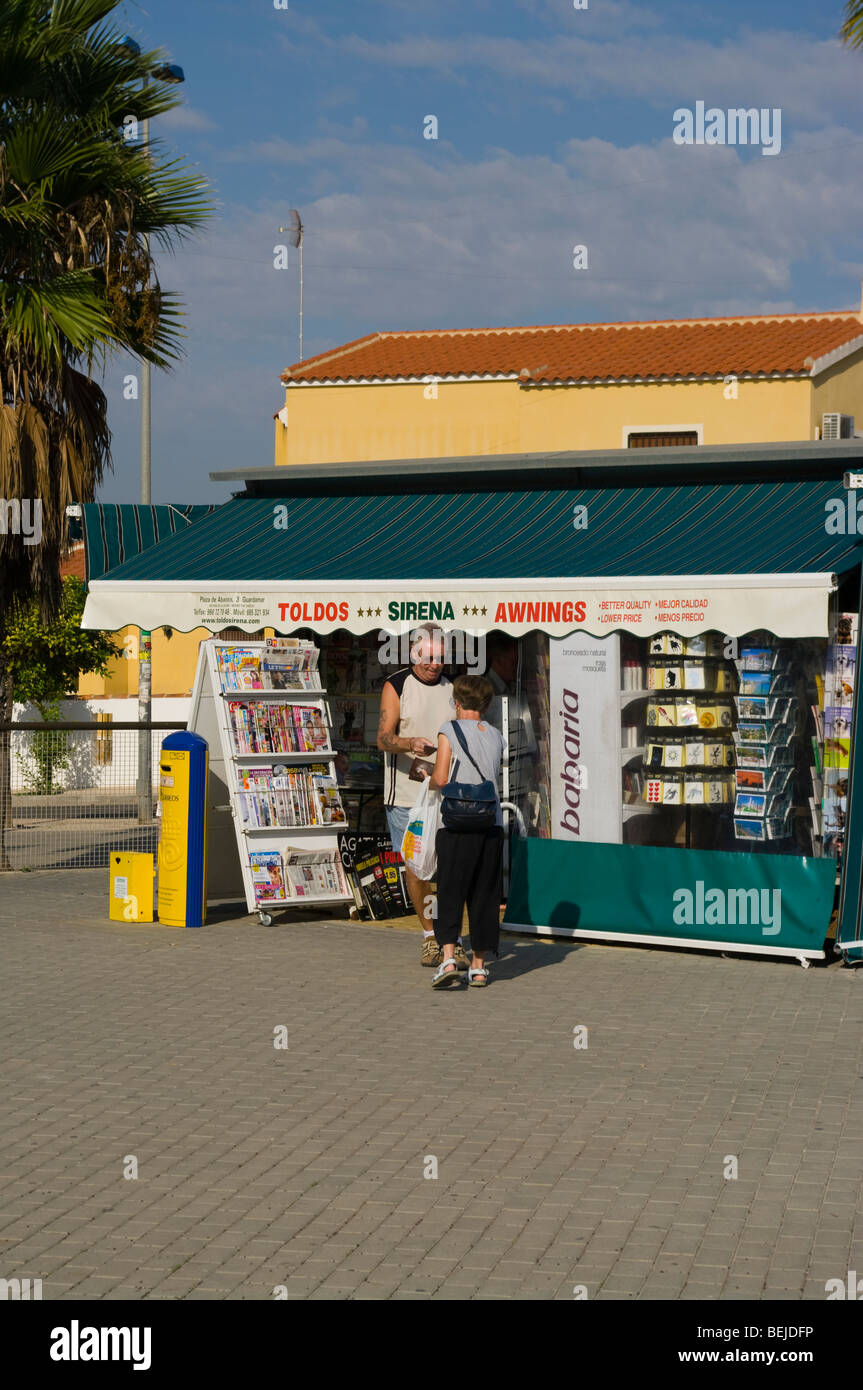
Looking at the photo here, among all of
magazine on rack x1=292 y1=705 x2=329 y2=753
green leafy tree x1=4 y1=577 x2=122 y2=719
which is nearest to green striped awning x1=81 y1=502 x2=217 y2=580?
magazine on rack x1=292 y1=705 x2=329 y2=753

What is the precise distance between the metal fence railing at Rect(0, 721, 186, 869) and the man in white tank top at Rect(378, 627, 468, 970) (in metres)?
4.00

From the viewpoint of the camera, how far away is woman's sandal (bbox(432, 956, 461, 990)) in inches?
375

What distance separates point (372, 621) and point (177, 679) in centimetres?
3955

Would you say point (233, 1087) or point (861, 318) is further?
point (861, 318)

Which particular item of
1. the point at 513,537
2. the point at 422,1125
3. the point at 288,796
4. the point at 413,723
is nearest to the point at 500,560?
the point at 513,537

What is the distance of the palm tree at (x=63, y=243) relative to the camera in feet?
44.8

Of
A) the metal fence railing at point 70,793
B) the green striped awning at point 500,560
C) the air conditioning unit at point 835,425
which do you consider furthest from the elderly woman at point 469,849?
Answer: the air conditioning unit at point 835,425

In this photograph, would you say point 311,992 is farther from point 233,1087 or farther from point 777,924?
point 777,924

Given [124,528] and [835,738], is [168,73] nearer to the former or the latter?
[124,528]

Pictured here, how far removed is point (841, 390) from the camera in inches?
1129

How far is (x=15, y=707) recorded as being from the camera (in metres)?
35.7

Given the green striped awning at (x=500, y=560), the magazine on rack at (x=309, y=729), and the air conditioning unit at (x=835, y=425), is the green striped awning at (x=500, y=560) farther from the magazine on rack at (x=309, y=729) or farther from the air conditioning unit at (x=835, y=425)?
the air conditioning unit at (x=835, y=425)

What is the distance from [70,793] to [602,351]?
1819 centimetres

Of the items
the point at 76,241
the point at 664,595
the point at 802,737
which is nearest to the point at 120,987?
the point at 664,595
